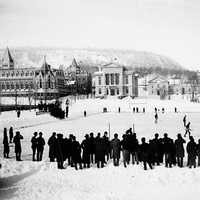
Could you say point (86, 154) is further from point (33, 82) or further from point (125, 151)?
point (33, 82)

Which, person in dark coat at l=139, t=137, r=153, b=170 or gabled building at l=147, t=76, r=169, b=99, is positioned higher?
person in dark coat at l=139, t=137, r=153, b=170

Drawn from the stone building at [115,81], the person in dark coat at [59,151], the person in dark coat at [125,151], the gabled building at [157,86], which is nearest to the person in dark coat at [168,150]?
the person in dark coat at [125,151]

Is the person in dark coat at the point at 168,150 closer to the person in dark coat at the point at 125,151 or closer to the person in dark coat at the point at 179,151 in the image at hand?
the person in dark coat at the point at 179,151

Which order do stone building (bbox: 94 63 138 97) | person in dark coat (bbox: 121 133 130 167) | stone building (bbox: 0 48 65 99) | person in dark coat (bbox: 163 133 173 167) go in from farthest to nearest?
stone building (bbox: 94 63 138 97)
stone building (bbox: 0 48 65 99)
person in dark coat (bbox: 121 133 130 167)
person in dark coat (bbox: 163 133 173 167)

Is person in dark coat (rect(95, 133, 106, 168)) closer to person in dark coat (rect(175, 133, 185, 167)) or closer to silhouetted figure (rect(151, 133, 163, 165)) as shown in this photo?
silhouetted figure (rect(151, 133, 163, 165))

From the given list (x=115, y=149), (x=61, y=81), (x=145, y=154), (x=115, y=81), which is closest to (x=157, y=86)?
(x=115, y=81)

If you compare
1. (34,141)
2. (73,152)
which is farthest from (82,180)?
(34,141)

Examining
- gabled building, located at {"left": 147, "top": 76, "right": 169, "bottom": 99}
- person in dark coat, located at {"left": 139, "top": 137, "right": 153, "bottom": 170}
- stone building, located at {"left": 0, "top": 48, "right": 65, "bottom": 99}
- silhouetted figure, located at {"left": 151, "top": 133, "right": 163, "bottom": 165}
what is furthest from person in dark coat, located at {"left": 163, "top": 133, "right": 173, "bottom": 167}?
gabled building, located at {"left": 147, "top": 76, "right": 169, "bottom": 99}
